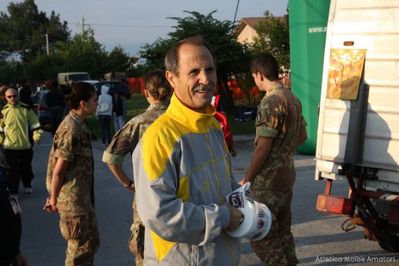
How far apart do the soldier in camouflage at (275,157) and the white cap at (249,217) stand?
6.59 ft

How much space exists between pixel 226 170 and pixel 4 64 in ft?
196

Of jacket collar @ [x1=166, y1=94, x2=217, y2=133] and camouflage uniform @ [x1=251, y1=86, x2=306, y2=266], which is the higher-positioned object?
jacket collar @ [x1=166, y1=94, x2=217, y2=133]

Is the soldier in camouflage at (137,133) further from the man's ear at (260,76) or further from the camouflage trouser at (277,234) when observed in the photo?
the camouflage trouser at (277,234)

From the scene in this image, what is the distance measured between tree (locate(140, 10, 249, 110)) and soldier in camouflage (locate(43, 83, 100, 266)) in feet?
50.4

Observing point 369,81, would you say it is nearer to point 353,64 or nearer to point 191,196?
point 353,64

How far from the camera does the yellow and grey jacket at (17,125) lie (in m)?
8.56

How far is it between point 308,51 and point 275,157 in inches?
265

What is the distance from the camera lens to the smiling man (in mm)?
2180

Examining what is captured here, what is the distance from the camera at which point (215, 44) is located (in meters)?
19.7

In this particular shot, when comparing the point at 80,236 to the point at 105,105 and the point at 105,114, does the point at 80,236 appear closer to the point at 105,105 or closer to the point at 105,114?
the point at 105,114

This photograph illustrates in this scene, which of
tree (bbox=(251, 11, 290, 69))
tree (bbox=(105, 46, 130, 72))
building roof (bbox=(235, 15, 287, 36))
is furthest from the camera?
tree (bbox=(105, 46, 130, 72))

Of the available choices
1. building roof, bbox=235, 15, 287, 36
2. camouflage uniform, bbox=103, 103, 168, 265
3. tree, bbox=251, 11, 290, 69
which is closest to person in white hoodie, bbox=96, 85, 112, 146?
building roof, bbox=235, 15, 287, 36

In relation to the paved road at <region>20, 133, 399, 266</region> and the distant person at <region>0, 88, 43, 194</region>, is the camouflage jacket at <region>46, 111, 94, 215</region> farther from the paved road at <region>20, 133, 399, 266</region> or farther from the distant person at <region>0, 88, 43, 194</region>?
the distant person at <region>0, 88, 43, 194</region>

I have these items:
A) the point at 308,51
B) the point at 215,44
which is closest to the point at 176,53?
the point at 308,51
